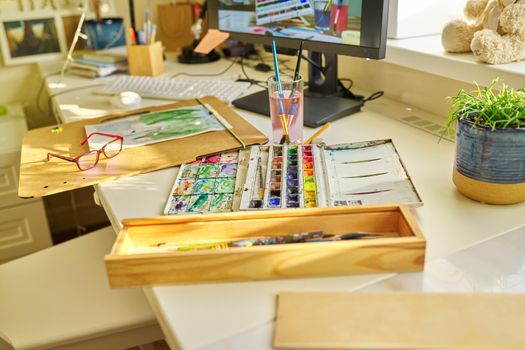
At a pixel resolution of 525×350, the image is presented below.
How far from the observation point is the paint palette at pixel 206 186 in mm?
782

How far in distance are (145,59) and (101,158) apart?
27.5 inches

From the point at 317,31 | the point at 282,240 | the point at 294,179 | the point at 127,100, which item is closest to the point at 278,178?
the point at 294,179

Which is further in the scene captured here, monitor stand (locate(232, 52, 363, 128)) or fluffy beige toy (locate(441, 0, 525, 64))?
monitor stand (locate(232, 52, 363, 128))

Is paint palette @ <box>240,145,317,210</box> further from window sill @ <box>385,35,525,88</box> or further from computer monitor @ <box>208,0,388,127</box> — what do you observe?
window sill @ <box>385,35,525,88</box>

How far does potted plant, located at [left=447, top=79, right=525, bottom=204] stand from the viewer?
727 millimetres

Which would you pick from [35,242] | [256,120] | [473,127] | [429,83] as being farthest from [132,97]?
[473,127]

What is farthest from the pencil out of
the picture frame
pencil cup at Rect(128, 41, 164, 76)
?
the picture frame

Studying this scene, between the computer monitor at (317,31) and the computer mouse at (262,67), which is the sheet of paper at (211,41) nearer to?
the computer monitor at (317,31)

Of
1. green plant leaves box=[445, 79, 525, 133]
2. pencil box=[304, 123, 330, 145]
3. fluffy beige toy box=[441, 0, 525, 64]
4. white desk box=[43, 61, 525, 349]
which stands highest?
fluffy beige toy box=[441, 0, 525, 64]

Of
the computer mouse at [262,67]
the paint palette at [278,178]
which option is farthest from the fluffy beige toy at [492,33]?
the computer mouse at [262,67]

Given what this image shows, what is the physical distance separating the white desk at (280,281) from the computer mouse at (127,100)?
0.32 metres

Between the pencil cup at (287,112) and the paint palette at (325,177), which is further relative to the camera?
the pencil cup at (287,112)

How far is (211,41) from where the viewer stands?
1338 mm

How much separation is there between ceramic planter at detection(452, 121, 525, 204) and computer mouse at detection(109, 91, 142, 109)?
815 millimetres
